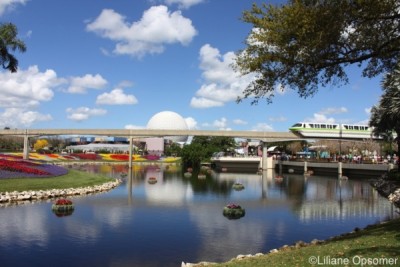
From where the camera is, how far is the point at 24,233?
21781 mm

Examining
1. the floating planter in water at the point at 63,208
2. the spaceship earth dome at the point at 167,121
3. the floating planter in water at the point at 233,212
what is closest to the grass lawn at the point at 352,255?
the floating planter in water at the point at 233,212

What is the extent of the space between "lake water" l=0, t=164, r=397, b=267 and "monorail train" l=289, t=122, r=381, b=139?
53962mm

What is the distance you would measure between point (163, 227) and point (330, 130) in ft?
251

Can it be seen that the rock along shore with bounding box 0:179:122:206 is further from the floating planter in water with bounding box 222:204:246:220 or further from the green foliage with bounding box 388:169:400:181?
the green foliage with bounding box 388:169:400:181

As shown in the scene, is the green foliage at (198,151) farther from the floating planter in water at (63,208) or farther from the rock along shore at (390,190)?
the floating planter in water at (63,208)

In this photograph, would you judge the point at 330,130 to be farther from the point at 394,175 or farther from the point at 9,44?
the point at 9,44

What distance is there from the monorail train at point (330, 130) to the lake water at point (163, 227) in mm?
53962

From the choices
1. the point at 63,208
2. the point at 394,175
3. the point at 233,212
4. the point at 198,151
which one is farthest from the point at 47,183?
the point at 198,151

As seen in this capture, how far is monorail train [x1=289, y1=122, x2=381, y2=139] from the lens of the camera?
92.8 metres

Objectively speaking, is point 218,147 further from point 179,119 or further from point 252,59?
point 252,59

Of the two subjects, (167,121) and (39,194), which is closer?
(39,194)

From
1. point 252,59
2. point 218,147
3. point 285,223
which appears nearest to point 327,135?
point 218,147

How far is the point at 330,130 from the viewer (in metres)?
93.5

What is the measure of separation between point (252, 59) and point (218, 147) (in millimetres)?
102893
